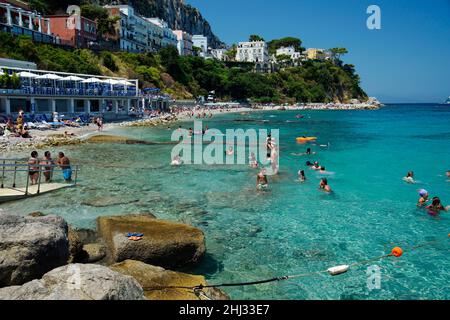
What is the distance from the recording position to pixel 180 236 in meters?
8.73

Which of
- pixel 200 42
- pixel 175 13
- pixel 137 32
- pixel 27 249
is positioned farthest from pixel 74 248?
pixel 175 13

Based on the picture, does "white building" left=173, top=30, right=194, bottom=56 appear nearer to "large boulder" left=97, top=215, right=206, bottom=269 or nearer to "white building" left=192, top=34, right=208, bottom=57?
"white building" left=192, top=34, right=208, bottom=57

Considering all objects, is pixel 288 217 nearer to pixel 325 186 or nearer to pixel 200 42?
pixel 325 186

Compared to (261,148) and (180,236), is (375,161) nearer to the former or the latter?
(261,148)

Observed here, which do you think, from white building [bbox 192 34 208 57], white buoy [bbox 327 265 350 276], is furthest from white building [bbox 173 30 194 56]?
white buoy [bbox 327 265 350 276]

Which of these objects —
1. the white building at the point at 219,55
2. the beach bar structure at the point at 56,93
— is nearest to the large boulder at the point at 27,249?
the beach bar structure at the point at 56,93

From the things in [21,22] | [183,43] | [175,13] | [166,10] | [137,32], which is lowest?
[21,22]

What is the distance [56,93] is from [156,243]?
117ft

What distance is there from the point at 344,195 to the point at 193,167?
9314 mm

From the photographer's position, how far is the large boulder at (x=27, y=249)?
5941 mm

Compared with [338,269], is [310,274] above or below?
below

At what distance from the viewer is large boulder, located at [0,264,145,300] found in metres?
4.30

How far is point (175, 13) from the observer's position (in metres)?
150
